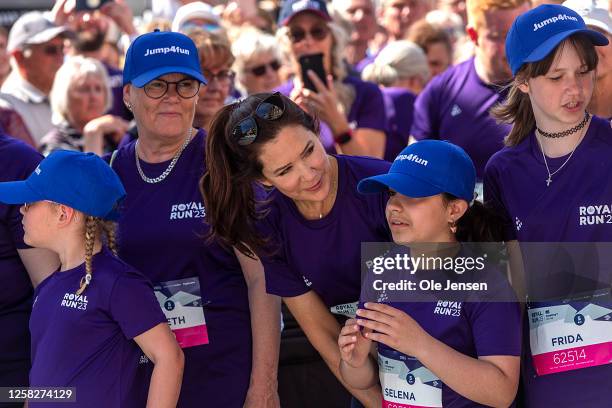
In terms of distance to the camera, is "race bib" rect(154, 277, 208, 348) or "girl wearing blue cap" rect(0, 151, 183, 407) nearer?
"girl wearing blue cap" rect(0, 151, 183, 407)

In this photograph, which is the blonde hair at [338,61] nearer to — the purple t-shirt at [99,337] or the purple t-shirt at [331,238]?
the purple t-shirt at [331,238]

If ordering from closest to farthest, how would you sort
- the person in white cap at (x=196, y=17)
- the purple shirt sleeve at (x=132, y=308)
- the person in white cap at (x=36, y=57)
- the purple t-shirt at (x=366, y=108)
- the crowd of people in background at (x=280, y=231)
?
the crowd of people in background at (x=280, y=231) → the purple shirt sleeve at (x=132, y=308) → the purple t-shirt at (x=366, y=108) → the person in white cap at (x=196, y=17) → the person in white cap at (x=36, y=57)

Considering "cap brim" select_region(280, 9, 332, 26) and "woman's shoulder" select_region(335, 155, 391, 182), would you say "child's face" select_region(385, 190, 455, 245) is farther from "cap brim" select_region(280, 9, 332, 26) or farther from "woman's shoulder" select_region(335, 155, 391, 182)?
"cap brim" select_region(280, 9, 332, 26)

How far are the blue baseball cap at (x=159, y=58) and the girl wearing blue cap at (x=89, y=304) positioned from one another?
17.7 inches

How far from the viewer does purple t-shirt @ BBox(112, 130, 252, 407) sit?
3.41 meters

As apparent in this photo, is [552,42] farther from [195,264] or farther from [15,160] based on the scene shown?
[15,160]

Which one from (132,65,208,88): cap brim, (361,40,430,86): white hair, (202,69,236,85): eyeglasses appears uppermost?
(132,65,208,88): cap brim

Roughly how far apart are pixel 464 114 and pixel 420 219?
64.7 inches

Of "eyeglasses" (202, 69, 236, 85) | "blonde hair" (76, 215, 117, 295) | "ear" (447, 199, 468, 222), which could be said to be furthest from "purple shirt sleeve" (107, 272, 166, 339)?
"eyeglasses" (202, 69, 236, 85)

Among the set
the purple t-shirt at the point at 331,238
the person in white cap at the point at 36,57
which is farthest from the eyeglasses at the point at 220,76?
the person in white cap at the point at 36,57

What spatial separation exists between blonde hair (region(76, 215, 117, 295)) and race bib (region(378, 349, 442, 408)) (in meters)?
0.93

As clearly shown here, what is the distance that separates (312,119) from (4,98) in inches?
134

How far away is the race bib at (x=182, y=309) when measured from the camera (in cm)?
339

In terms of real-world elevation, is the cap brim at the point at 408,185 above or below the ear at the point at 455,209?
above
